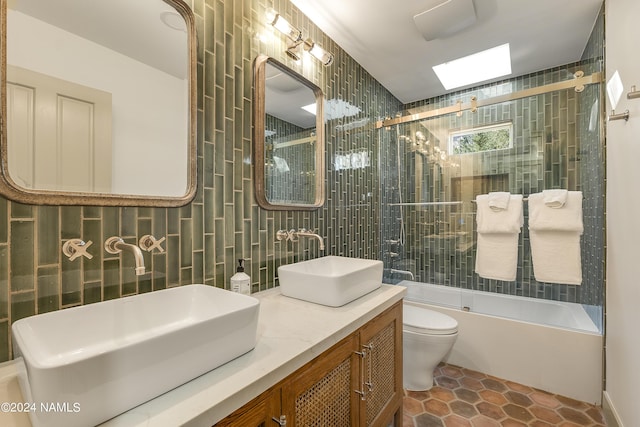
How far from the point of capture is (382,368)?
1.38m

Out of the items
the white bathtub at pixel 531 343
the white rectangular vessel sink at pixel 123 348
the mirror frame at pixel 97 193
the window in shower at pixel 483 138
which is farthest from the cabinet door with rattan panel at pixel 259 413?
the window in shower at pixel 483 138

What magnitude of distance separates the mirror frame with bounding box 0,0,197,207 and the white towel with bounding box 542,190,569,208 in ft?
7.56

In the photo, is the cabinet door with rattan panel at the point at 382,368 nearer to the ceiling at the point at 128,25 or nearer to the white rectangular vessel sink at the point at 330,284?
the white rectangular vessel sink at the point at 330,284

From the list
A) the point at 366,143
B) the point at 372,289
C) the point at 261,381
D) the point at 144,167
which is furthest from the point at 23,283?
the point at 366,143

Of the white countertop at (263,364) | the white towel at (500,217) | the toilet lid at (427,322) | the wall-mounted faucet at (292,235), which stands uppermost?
the white towel at (500,217)

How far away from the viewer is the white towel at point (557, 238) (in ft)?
6.56

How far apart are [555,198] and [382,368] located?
1.72 meters

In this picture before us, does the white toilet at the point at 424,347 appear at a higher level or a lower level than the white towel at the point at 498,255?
lower

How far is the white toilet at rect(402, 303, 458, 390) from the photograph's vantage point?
6.24 feet

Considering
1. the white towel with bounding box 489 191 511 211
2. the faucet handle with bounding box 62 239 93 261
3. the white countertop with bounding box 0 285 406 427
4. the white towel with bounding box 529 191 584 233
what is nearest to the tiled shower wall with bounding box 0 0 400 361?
the faucet handle with bounding box 62 239 93 261

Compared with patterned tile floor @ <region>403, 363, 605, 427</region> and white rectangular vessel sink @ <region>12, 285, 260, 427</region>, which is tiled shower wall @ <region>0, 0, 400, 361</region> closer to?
white rectangular vessel sink @ <region>12, 285, 260, 427</region>

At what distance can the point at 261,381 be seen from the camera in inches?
29.0

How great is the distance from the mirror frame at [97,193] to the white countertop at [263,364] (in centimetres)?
47

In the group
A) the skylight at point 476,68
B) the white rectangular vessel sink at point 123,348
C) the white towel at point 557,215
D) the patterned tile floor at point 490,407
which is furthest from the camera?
the skylight at point 476,68
